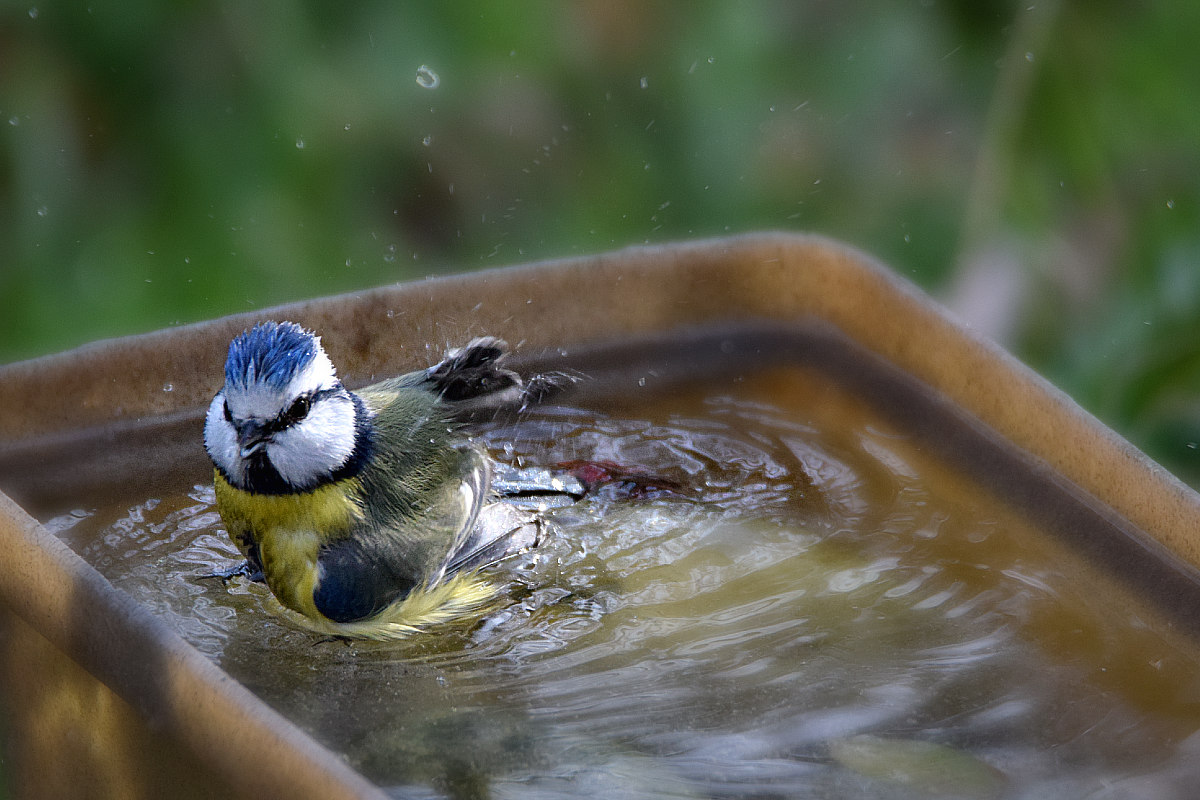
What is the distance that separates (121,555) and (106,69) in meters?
1.41

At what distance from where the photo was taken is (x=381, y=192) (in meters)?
3.97

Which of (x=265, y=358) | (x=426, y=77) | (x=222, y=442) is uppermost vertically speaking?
(x=426, y=77)

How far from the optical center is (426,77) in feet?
11.0

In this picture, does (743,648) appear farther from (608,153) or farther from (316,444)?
(608,153)

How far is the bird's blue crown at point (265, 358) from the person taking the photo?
206 centimetres

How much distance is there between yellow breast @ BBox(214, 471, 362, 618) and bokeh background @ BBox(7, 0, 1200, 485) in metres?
0.71

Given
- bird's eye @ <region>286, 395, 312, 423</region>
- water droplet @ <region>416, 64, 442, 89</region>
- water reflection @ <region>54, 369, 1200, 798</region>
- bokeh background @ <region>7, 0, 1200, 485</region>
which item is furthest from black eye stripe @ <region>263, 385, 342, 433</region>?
water droplet @ <region>416, 64, 442, 89</region>

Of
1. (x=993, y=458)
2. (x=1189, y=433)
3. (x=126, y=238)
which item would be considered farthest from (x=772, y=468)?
(x=126, y=238)

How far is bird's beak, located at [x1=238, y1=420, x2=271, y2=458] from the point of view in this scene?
2.07m

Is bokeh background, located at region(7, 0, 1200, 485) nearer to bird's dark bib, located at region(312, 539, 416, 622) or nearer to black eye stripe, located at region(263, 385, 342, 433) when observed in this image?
black eye stripe, located at region(263, 385, 342, 433)

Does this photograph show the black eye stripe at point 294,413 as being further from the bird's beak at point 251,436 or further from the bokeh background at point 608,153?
the bokeh background at point 608,153

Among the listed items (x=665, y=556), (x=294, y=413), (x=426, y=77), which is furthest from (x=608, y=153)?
(x=294, y=413)

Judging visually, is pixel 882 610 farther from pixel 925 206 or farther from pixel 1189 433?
pixel 925 206

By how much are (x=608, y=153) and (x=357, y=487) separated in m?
2.12
